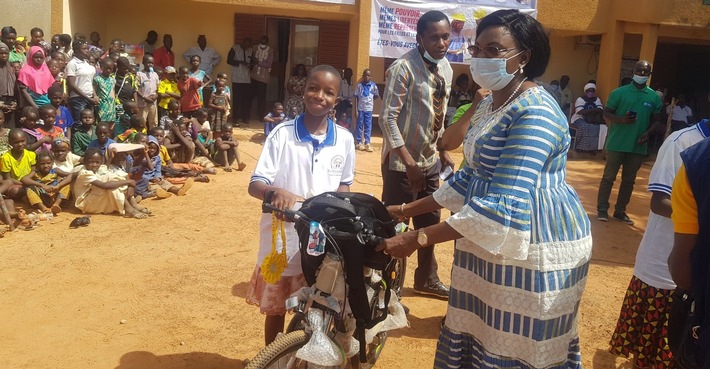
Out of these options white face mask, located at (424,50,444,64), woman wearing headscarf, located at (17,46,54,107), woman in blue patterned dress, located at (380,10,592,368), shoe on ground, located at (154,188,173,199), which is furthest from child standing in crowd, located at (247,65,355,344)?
woman wearing headscarf, located at (17,46,54,107)

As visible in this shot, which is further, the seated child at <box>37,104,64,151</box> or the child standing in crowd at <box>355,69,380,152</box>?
the child standing in crowd at <box>355,69,380,152</box>

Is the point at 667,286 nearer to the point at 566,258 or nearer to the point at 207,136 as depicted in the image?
the point at 566,258

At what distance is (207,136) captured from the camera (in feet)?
33.9

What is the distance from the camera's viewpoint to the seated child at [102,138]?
7577mm

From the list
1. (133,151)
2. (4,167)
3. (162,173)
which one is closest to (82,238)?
(4,167)

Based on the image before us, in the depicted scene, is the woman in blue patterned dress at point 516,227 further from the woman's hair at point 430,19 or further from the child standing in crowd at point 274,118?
the child standing in crowd at point 274,118

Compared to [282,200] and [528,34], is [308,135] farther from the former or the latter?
[528,34]

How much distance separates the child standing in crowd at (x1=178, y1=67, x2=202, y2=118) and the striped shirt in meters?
7.66

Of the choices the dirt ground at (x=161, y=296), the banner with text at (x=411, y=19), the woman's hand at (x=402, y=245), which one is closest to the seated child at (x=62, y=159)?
the dirt ground at (x=161, y=296)

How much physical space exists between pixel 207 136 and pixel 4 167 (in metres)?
3.81

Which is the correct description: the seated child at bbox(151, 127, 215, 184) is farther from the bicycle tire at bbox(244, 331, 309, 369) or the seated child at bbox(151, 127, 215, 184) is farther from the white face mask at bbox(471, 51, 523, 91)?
the white face mask at bbox(471, 51, 523, 91)

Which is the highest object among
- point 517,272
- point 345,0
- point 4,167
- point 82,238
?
point 345,0

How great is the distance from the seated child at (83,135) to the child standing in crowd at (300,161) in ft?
18.9

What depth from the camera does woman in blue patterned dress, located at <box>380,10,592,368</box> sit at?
7.57 ft
